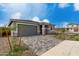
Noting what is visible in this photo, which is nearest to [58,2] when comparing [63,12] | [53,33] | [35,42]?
[63,12]

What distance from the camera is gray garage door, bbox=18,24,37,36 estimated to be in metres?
2.20

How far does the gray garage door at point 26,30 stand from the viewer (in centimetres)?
220

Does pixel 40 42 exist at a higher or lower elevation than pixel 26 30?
lower

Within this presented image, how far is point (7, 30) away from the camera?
2193mm

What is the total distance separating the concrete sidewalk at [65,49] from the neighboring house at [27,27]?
23 cm

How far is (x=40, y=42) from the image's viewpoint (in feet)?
7.25

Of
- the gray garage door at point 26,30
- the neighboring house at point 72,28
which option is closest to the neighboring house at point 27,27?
the gray garage door at point 26,30

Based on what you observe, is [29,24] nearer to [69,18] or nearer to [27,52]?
[27,52]

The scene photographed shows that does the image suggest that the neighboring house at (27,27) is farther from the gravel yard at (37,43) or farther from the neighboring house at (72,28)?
the neighboring house at (72,28)

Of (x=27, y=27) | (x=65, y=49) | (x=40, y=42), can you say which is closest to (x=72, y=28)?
(x=65, y=49)

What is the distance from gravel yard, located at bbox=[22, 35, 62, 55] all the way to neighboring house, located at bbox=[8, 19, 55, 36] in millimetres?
57

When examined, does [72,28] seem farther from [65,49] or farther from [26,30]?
[26,30]

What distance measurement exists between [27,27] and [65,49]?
0.49m

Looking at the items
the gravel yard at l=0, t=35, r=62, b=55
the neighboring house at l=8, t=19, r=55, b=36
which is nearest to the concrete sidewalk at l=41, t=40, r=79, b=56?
the gravel yard at l=0, t=35, r=62, b=55
